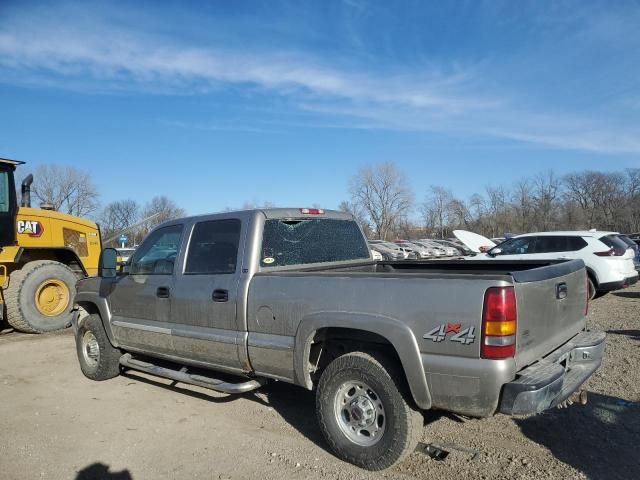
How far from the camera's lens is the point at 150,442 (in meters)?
4.31

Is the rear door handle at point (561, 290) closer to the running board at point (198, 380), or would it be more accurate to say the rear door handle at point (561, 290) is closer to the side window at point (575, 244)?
the running board at point (198, 380)

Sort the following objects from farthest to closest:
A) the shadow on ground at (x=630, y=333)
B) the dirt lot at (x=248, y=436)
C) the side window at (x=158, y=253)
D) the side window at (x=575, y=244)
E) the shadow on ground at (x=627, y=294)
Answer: the shadow on ground at (x=627, y=294) < the side window at (x=575, y=244) < the shadow on ground at (x=630, y=333) < the side window at (x=158, y=253) < the dirt lot at (x=248, y=436)

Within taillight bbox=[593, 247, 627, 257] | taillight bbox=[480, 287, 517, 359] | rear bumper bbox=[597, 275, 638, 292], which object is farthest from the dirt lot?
taillight bbox=[593, 247, 627, 257]

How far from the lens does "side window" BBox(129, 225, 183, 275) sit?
5215 mm

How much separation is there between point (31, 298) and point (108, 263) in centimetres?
430

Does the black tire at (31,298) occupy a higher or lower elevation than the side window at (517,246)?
lower

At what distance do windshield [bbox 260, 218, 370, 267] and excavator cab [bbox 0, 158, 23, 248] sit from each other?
658 cm

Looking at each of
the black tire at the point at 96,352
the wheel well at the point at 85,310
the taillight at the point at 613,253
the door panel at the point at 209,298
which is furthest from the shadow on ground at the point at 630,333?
the wheel well at the point at 85,310

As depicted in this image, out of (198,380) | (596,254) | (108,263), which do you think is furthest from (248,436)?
(596,254)

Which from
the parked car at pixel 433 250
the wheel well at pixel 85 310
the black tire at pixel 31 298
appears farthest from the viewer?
the parked car at pixel 433 250

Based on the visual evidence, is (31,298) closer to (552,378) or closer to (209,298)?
(209,298)

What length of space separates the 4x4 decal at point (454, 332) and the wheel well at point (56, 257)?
831 centimetres

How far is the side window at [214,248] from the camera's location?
4602 millimetres

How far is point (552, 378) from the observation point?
3.23m
